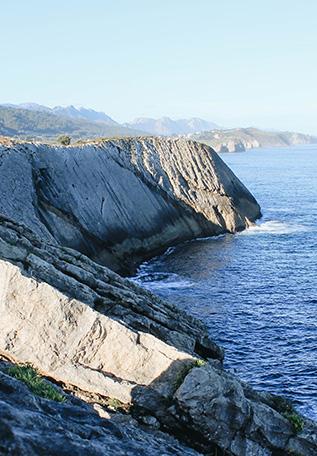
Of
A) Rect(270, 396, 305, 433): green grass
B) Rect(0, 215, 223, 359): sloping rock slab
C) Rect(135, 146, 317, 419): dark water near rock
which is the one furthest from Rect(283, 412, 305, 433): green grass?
Rect(135, 146, 317, 419): dark water near rock

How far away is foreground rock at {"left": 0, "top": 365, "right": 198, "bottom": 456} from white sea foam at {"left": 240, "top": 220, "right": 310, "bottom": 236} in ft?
213

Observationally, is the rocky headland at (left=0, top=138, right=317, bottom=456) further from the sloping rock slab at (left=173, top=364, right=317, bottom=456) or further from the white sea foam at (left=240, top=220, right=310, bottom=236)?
the white sea foam at (left=240, top=220, right=310, bottom=236)

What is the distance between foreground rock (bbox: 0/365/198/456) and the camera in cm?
888

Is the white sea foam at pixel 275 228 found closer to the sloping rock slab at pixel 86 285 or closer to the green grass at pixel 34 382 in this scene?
the sloping rock slab at pixel 86 285

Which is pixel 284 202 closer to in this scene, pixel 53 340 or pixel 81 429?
pixel 53 340

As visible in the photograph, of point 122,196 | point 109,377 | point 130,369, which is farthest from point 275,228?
point 109,377

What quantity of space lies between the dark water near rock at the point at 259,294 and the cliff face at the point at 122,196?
3399 mm

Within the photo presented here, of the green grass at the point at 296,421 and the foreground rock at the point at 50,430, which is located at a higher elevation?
the foreground rock at the point at 50,430

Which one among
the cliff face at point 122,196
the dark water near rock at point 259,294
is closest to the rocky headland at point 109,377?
the dark water near rock at point 259,294

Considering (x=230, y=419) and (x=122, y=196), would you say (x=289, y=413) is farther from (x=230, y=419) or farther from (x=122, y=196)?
(x=122, y=196)

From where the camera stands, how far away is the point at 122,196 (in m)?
65.6

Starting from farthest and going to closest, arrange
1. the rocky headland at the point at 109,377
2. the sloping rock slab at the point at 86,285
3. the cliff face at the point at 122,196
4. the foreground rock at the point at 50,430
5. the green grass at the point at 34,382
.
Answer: the cliff face at the point at 122,196 → the sloping rock slab at the point at 86,285 → the green grass at the point at 34,382 → the rocky headland at the point at 109,377 → the foreground rock at the point at 50,430

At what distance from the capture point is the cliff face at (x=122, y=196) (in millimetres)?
49531

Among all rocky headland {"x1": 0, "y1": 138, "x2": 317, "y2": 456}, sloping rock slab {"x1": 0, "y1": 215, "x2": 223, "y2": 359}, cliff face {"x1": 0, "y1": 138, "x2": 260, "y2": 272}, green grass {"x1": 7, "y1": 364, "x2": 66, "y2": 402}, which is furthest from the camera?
cliff face {"x1": 0, "y1": 138, "x2": 260, "y2": 272}
